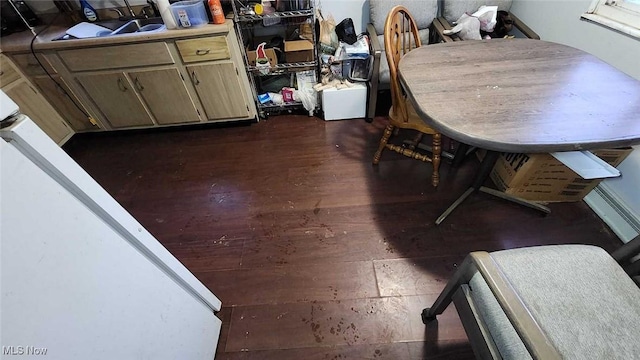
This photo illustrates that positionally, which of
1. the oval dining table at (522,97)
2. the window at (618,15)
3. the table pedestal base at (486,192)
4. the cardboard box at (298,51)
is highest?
the window at (618,15)

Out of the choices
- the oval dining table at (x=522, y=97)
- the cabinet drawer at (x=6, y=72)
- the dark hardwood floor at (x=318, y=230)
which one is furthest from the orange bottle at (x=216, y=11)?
the cabinet drawer at (x=6, y=72)

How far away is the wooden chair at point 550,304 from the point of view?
0.64 metres

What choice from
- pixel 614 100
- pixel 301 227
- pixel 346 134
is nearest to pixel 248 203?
pixel 301 227

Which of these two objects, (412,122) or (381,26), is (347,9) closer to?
(381,26)

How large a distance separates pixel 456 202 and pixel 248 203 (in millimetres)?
1272

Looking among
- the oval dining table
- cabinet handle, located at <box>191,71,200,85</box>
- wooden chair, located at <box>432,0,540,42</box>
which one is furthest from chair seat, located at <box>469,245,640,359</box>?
cabinet handle, located at <box>191,71,200,85</box>

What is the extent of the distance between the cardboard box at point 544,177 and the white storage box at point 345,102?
1.07 metres

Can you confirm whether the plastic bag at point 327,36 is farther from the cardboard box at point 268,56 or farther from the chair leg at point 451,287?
the chair leg at point 451,287

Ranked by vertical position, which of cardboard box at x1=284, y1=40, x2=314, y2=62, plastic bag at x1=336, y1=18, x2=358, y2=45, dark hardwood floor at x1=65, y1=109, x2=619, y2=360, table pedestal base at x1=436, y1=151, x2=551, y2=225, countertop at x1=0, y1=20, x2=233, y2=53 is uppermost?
countertop at x1=0, y1=20, x2=233, y2=53

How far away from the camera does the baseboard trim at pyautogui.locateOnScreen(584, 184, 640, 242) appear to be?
133cm

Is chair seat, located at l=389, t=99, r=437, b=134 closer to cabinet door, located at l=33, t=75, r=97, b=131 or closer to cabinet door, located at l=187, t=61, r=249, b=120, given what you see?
cabinet door, located at l=187, t=61, r=249, b=120

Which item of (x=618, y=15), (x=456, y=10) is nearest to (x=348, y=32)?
(x=456, y=10)

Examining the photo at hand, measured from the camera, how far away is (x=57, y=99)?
6.88 feet

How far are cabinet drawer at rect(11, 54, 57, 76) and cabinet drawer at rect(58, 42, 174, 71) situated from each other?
6.2 inches
